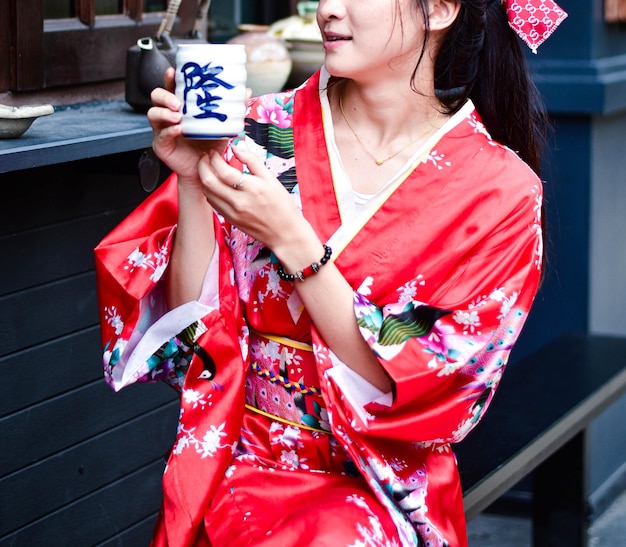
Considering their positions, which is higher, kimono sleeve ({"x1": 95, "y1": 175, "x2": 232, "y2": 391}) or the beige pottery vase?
the beige pottery vase

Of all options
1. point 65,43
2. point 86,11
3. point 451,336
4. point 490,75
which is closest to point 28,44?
point 65,43

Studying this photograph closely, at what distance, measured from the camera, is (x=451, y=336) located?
208 centimetres

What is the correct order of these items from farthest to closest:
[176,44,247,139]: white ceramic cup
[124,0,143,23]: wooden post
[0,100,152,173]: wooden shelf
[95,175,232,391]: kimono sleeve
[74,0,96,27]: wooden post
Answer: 1. [124,0,143,23]: wooden post
2. [74,0,96,27]: wooden post
3. [0,100,152,173]: wooden shelf
4. [95,175,232,391]: kimono sleeve
5. [176,44,247,139]: white ceramic cup

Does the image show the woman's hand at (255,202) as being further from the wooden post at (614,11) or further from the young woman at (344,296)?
the wooden post at (614,11)

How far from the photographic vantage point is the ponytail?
91.0 inches

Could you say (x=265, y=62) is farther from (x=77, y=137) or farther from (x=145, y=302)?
(x=145, y=302)

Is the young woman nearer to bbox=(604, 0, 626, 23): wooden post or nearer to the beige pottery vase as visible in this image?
the beige pottery vase

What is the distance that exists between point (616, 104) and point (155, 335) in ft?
9.36

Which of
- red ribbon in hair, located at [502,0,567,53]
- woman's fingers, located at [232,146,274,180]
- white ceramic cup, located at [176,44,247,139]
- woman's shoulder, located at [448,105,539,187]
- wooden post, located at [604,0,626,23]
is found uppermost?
red ribbon in hair, located at [502,0,567,53]

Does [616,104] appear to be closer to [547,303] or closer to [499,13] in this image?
[547,303]

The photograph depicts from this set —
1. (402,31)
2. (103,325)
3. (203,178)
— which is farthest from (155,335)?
(402,31)

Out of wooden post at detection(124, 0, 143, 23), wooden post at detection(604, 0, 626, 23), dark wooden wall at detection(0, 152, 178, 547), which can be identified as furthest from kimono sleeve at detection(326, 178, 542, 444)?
wooden post at detection(604, 0, 626, 23)

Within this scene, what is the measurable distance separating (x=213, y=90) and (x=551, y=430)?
77.5 inches

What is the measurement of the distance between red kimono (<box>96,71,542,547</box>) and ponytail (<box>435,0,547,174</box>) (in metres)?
0.07
